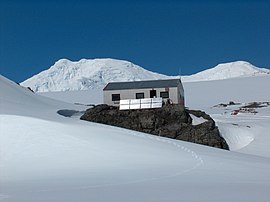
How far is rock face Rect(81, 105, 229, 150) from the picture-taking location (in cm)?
2027

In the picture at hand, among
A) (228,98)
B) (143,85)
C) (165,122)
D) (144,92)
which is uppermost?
(228,98)

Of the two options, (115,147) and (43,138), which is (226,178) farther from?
(43,138)

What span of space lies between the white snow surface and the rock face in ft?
19.5

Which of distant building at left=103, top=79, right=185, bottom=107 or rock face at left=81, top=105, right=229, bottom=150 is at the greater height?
distant building at left=103, top=79, right=185, bottom=107

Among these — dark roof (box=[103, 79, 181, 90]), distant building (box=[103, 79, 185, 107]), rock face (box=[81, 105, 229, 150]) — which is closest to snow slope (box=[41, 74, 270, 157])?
rock face (box=[81, 105, 229, 150])

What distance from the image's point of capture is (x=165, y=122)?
22.1 meters

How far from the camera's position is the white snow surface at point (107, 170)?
6.20m

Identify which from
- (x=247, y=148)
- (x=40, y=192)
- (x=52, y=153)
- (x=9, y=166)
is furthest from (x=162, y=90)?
(x=40, y=192)

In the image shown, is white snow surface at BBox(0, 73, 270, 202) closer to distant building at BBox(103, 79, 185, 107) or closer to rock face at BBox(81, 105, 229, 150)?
rock face at BBox(81, 105, 229, 150)

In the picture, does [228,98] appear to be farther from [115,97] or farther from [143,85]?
[115,97]

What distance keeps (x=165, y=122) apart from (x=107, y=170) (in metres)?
13.2

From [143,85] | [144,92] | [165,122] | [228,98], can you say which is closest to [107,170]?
[165,122]

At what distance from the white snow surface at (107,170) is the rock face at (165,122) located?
19.5 ft

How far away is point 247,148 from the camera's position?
68.9 ft
